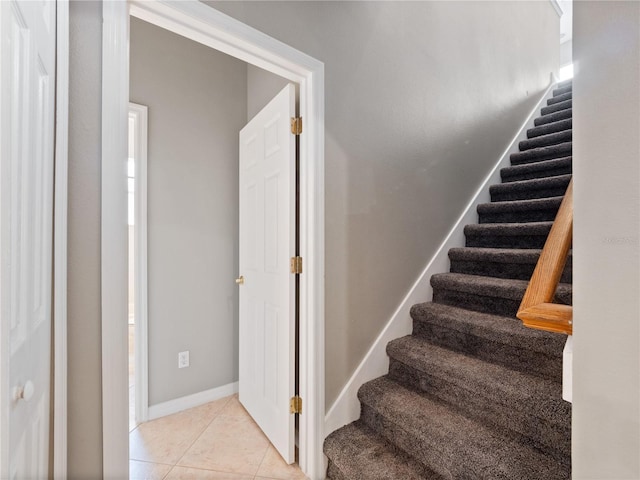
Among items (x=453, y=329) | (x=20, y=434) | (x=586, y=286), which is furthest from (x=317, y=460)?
(x=586, y=286)

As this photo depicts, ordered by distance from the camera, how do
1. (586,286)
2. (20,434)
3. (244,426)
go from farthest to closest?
(244,426) < (20,434) < (586,286)

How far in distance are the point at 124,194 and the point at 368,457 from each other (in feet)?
5.02

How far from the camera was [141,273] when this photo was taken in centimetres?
210

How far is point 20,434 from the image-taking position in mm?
657

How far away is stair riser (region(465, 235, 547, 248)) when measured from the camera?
2.06m

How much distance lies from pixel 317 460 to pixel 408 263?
1224 millimetres

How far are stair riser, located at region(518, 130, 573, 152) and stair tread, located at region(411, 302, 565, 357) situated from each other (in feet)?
6.46

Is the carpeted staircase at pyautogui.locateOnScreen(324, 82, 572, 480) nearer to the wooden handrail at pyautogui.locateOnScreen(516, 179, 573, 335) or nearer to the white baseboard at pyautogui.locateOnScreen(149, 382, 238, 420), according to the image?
the wooden handrail at pyautogui.locateOnScreen(516, 179, 573, 335)

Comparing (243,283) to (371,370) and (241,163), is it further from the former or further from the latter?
(371,370)

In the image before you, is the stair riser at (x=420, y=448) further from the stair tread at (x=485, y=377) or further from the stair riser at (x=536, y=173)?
the stair riser at (x=536, y=173)

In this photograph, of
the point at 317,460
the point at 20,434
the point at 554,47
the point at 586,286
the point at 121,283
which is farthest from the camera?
the point at 554,47

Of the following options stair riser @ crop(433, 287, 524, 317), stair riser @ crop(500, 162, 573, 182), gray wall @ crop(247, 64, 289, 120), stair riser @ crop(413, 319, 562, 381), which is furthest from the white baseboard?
stair riser @ crop(500, 162, 573, 182)

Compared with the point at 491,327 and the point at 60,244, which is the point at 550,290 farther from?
the point at 60,244

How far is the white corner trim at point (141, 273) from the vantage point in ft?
6.83
